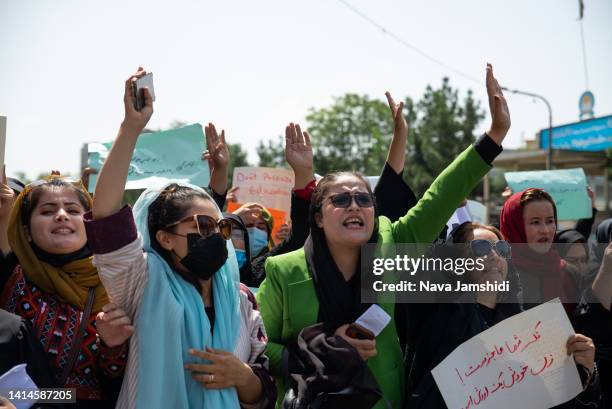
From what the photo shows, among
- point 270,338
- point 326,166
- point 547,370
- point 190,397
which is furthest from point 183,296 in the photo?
point 326,166

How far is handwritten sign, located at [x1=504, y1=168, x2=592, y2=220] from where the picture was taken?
5699mm

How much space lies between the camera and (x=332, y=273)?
2441mm

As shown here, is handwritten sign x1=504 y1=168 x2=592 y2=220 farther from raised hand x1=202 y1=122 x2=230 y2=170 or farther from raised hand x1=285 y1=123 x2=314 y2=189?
raised hand x1=285 y1=123 x2=314 y2=189

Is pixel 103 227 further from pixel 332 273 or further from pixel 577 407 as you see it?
pixel 577 407

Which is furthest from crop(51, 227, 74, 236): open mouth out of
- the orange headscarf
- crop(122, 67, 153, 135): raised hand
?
crop(122, 67, 153, 135): raised hand

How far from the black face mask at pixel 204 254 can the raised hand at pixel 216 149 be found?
5.65 feet

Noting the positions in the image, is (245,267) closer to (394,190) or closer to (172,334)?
(394,190)

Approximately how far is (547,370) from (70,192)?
2.12 meters

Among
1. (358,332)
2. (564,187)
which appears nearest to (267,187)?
(564,187)

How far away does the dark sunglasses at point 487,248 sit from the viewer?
2605 millimetres

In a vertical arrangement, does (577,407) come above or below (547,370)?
below

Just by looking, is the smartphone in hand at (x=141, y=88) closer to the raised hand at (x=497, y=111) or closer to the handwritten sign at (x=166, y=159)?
the raised hand at (x=497, y=111)

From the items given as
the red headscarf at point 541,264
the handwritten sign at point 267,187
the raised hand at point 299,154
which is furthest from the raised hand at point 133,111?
the handwritten sign at point 267,187

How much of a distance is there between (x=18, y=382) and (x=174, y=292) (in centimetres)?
54
